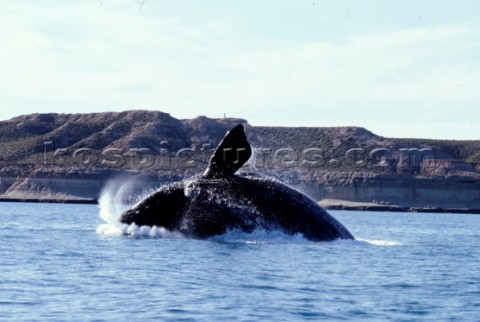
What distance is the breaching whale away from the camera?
2802 centimetres

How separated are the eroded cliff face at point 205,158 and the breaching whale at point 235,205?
256 feet

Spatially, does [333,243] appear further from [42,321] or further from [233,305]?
[42,321]

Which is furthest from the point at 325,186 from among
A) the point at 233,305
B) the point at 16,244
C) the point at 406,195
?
the point at 233,305

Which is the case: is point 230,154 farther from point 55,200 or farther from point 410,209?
point 55,200

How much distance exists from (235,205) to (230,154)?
1.60m

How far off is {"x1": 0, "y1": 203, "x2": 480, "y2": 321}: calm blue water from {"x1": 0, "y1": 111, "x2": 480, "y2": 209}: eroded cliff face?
7845cm

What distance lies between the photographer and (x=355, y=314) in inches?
699

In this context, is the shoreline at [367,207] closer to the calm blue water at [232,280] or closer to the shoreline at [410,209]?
the shoreline at [410,209]

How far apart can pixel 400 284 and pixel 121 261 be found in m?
6.84

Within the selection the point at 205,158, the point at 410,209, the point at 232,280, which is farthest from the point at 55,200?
the point at 232,280

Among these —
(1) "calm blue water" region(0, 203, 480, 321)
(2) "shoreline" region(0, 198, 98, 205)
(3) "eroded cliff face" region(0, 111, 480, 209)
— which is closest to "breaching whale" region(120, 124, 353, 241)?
(1) "calm blue water" region(0, 203, 480, 321)

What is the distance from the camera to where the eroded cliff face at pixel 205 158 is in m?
124

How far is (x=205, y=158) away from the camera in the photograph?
142 metres

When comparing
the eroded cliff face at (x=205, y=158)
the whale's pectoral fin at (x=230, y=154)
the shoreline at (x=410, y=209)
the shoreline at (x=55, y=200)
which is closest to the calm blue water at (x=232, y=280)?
the whale's pectoral fin at (x=230, y=154)
